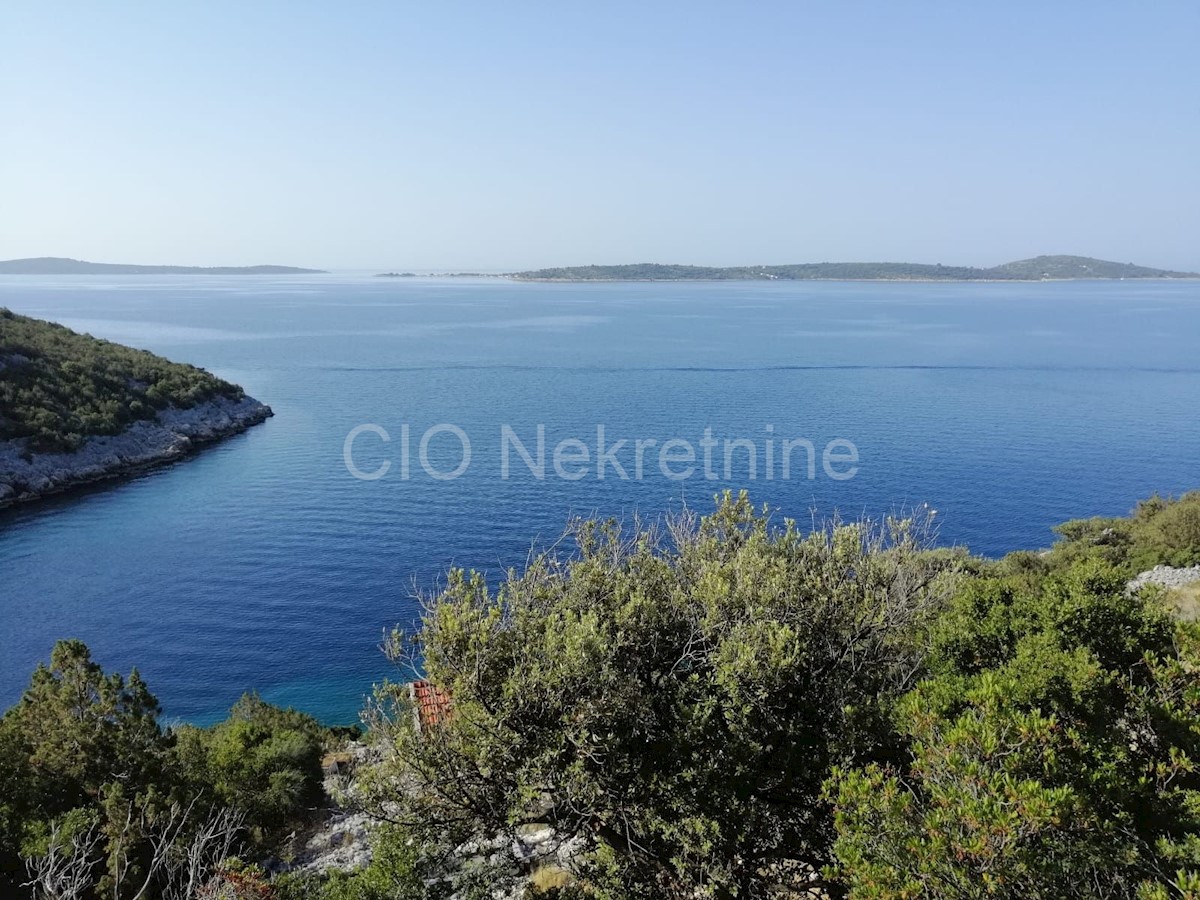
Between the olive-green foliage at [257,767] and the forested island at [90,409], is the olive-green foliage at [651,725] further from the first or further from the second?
the forested island at [90,409]

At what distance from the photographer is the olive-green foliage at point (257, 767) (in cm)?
1716

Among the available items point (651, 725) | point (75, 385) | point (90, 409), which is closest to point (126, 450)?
point (90, 409)

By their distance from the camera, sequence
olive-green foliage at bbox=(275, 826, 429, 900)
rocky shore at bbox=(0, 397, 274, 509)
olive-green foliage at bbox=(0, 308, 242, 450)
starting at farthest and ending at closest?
1. olive-green foliage at bbox=(0, 308, 242, 450)
2. rocky shore at bbox=(0, 397, 274, 509)
3. olive-green foliage at bbox=(275, 826, 429, 900)

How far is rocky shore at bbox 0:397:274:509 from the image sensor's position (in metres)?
55.2

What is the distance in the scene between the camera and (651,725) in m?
10.2

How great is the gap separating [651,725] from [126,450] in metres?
66.7

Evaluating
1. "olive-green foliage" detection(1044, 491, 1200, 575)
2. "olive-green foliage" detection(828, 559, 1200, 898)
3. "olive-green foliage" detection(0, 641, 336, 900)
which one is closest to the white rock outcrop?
"olive-green foliage" detection(1044, 491, 1200, 575)

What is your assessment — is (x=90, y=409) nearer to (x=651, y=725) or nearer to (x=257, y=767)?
(x=257, y=767)

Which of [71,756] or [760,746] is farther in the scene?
[71,756]

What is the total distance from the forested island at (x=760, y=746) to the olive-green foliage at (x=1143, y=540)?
82.3 feet

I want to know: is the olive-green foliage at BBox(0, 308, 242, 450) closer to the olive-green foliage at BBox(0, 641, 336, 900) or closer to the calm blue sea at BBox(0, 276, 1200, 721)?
the calm blue sea at BBox(0, 276, 1200, 721)

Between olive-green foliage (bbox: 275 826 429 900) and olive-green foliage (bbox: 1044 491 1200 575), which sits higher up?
olive-green foliage (bbox: 275 826 429 900)

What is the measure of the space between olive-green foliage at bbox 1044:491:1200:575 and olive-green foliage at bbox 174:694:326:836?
28.9 m

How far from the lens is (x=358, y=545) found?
4412 cm
